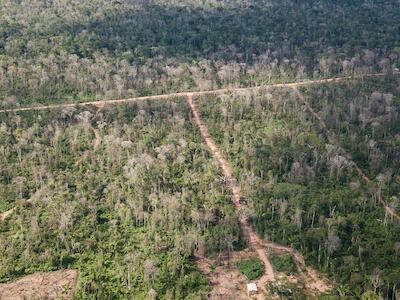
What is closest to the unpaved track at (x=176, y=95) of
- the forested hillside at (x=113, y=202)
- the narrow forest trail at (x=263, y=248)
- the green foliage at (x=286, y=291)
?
the forested hillside at (x=113, y=202)

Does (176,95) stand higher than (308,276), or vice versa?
(176,95)

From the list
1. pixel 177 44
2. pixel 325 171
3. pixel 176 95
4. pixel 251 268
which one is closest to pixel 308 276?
pixel 251 268

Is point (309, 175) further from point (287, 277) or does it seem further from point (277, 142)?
point (287, 277)

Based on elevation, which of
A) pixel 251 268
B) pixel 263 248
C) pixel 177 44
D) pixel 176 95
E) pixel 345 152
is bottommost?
pixel 251 268

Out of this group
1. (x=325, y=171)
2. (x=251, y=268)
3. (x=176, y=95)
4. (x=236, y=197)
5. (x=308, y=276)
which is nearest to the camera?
(x=308, y=276)

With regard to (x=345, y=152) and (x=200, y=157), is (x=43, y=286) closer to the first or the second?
(x=200, y=157)

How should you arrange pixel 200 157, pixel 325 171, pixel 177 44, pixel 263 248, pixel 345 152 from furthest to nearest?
pixel 177 44 < pixel 200 157 < pixel 345 152 < pixel 325 171 < pixel 263 248

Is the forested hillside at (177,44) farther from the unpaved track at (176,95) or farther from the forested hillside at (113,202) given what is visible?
the forested hillside at (113,202)

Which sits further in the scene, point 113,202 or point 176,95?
point 176,95
